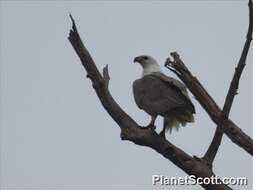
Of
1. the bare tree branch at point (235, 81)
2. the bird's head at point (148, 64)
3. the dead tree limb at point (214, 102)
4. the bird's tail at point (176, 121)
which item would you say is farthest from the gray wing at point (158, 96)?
the dead tree limb at point (214, 102)

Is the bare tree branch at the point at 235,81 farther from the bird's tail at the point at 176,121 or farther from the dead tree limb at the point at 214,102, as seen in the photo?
the bird's tail at the point at 176,121

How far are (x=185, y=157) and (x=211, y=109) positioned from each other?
0.83 metres

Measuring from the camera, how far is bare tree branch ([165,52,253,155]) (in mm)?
5039

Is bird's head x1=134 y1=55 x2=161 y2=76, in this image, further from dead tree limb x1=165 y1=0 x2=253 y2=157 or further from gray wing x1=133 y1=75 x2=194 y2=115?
dead tree limb x1=165 y1=0 x2=253 y2=157

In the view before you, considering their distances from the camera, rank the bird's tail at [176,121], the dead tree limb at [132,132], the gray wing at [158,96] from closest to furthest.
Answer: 1. the dead tree limb at [132,132]
2. the gray wing at [158,96]
3. the bird's tail at [176,121]

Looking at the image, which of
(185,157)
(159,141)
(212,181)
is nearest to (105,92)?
(159,141)

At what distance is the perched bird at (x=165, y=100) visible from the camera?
7.11m

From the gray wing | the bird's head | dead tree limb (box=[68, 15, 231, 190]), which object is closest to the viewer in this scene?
dead tree limb (box=[68, 15, 231, 190])

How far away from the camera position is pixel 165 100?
725cm

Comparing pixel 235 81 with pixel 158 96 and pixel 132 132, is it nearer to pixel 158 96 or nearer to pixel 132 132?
pixel 132 132

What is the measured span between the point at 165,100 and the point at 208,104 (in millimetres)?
2109

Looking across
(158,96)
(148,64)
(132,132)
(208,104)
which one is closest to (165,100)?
(158,96)

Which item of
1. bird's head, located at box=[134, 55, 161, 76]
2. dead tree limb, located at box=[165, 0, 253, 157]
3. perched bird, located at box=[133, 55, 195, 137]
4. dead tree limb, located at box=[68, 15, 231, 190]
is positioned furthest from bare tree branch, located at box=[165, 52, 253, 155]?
bird's head, located at box=[134, 55, 161, 76]

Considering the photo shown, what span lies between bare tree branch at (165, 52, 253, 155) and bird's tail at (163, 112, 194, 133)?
6.97 feet
